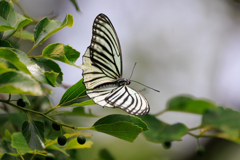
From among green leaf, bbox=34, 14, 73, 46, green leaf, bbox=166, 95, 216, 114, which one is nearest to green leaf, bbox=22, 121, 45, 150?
green leaf, bbox=34, 14, 73, 46

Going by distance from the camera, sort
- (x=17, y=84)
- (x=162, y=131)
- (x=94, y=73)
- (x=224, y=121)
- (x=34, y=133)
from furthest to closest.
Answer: (x=224, y=121)
(x=162, y=131)
(x=94, y=73)
(x=34, y=133)
(x=17, y=84)

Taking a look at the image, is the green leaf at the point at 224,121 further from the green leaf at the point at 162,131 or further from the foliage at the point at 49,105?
the green leaf at the point at 162,131

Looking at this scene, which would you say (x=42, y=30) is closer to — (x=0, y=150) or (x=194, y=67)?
(x=0, y=150)

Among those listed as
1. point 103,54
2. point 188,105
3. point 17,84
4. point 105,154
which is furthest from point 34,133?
point 188,105

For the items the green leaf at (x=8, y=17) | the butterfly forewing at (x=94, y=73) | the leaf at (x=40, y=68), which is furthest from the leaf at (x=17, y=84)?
the butterfly forewing at (x=94, y=73)

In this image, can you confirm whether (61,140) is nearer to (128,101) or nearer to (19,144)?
(19,144)

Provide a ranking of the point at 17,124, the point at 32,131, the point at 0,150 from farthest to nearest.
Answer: the point at 17,124 < the point at 0,150 < the point at 32,131

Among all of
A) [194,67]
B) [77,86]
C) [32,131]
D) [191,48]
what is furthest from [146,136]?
[191,48]
